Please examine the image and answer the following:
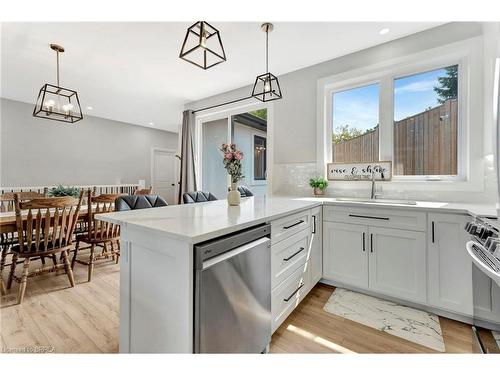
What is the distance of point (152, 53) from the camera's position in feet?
9.26

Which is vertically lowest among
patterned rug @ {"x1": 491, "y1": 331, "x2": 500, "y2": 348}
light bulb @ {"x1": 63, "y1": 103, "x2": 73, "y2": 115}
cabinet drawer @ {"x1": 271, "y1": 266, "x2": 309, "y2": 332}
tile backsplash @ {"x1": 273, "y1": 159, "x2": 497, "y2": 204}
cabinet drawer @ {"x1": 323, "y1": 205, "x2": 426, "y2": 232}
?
cabinet drawer @ {"x1": 271, "y1": 266, "x2": 309, "y2": 332}

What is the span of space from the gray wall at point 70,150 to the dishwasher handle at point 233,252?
5.72m

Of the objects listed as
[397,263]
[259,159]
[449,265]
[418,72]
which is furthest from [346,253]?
[259,159]

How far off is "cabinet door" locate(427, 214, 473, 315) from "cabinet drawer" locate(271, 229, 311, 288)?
99cm

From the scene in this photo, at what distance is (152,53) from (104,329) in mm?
2936

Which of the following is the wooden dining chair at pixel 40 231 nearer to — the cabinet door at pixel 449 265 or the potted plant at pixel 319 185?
the potted plant at pixel 319 185

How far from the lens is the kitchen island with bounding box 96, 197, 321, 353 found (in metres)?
1.01

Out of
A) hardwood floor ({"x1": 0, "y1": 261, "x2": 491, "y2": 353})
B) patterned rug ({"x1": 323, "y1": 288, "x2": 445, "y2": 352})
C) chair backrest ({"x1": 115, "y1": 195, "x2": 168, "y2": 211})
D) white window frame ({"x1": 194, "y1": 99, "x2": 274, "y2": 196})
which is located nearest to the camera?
hardwood floor ({"x1": 0, "y1": 261, "x2": 491, "y2": 353})

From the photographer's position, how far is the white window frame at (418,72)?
6.97 feet

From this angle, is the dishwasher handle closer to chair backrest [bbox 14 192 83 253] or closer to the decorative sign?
the decorative sign

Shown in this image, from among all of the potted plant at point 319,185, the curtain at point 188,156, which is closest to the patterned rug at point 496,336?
the potted plant at point 319,185

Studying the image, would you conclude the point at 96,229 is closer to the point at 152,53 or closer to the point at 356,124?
the point at 152,53

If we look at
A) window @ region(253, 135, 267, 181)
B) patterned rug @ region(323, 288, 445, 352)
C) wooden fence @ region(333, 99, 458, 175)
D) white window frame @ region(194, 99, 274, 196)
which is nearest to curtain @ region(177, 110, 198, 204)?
white window frame @ region(194, 99, 274, 196)
